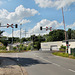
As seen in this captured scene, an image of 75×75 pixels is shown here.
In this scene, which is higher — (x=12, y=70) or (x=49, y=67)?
(x=12, y=70)

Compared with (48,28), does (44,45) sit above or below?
below

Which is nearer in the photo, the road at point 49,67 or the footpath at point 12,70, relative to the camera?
the footpath at point 12,70

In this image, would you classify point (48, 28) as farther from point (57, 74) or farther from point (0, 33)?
point (57, 74)

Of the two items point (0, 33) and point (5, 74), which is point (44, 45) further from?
point (5, 74)

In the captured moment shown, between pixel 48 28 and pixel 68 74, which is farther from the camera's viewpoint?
pixel 48 28

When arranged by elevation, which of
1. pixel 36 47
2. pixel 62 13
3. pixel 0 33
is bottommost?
pixel 36 47

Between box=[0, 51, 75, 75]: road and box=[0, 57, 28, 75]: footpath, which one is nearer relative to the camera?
box=[0, 57, 28, 75]: footpath

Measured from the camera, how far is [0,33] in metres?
23.9

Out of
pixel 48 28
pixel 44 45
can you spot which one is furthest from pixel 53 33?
pixel 48 28

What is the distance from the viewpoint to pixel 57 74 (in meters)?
9.07

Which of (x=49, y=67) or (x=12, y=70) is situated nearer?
(x=12, y=70)

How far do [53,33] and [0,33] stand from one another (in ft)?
265

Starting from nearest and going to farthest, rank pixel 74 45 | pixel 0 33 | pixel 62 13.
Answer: pixel 0 33, pixel 62 13, pixel 74 45

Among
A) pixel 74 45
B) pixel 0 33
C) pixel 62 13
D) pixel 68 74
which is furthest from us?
pixel 74 45
